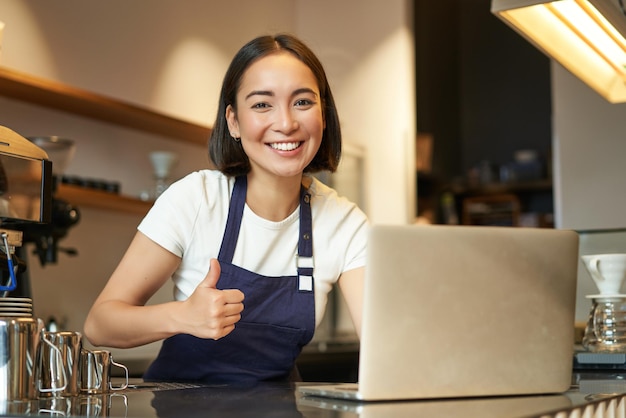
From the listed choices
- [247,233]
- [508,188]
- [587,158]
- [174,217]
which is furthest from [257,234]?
[508,188]

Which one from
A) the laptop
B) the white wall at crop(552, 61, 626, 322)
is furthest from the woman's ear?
the white wall at crop(552, 61, 626, 322)

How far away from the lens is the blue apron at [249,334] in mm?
1821

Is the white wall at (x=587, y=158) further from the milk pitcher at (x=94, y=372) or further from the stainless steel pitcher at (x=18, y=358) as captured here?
the stainless steel pitcher at (x=18, y=358)

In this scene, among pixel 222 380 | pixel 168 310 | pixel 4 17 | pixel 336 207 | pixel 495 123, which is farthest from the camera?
pixel 495 123

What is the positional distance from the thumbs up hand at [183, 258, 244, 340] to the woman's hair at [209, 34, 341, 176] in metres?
0.51

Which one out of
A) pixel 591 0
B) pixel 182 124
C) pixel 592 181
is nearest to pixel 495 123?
pixel 592 181

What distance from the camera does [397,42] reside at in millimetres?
4617

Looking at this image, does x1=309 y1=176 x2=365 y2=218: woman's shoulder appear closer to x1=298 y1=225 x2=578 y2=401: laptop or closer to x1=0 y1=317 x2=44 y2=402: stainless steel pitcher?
x1=298 y1=225 x2=578 y2=401: laptop

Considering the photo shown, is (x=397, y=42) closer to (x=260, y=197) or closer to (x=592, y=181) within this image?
(x=592, y=181)

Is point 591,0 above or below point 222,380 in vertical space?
above

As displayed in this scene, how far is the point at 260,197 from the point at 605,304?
0.76 meters

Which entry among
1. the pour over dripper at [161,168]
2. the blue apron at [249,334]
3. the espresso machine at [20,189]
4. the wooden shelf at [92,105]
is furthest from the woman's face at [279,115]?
the pour over dripper at [161,168]

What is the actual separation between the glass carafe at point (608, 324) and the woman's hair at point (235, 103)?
669 mm

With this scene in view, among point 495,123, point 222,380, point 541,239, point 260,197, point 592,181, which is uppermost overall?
point 495,123
